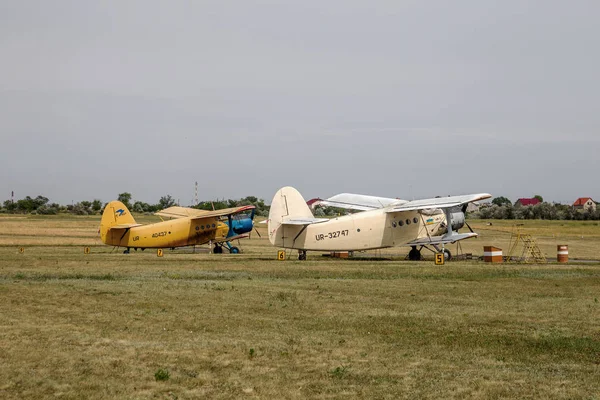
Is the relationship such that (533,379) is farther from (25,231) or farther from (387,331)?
(25,231)

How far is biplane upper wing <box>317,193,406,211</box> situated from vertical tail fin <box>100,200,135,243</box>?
12.7m

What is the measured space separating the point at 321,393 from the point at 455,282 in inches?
605

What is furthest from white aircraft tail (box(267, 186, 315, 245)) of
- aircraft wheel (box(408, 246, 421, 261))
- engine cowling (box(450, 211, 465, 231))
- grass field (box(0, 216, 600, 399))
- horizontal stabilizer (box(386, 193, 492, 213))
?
grass field (box(0, 216, 600, 399))

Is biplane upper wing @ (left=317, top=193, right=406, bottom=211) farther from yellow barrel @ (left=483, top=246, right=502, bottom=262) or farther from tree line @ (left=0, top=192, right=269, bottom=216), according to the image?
tree line @ (left=0, top=192, right=269, bottom=216)

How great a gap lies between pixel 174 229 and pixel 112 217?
3.93m

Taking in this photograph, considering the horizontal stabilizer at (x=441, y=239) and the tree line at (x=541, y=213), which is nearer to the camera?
the horizontal stabilizer at (x=441, y=239)

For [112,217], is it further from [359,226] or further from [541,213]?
[541,213]

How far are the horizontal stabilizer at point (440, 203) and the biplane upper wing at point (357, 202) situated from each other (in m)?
5.01

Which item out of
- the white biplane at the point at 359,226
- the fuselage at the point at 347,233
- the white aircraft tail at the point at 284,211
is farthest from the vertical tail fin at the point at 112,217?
the fuselage at the point at 347,233

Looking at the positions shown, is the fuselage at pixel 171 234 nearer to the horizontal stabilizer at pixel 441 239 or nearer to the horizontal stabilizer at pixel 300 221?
the horizontal stabilizer at pixel 300 221

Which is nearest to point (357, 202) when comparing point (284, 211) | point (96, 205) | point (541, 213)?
point (284, 211)

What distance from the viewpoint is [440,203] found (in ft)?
117

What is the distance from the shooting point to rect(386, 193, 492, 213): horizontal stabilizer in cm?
3512

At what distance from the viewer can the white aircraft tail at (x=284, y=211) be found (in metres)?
36.5
